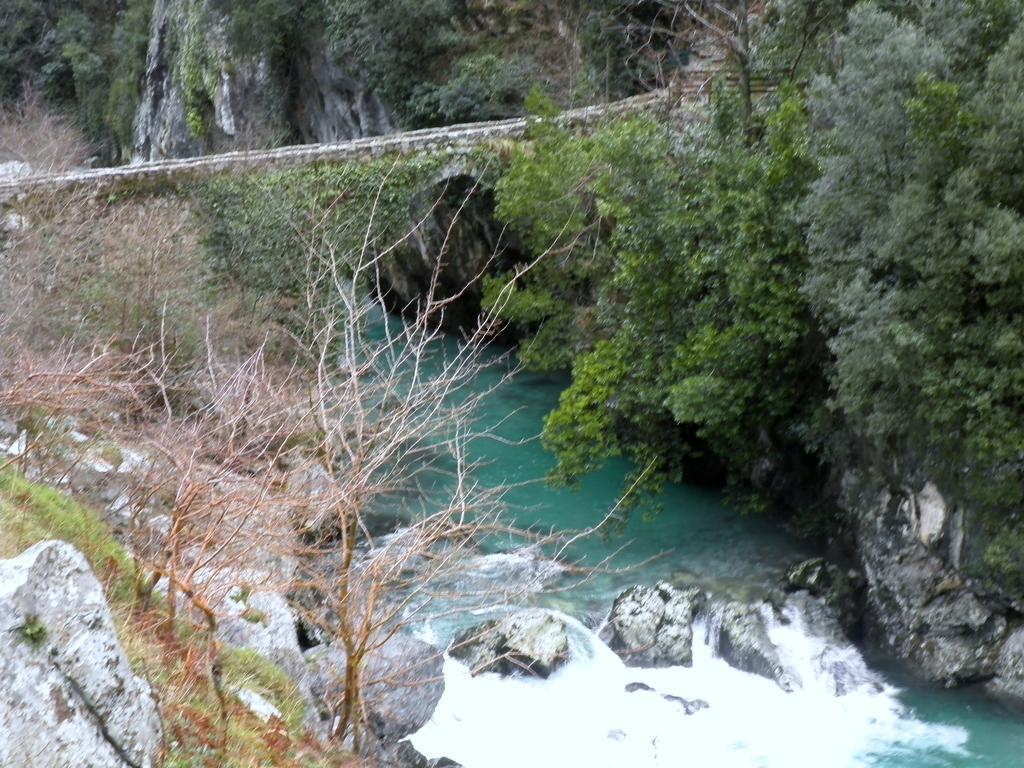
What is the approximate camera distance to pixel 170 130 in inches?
1407

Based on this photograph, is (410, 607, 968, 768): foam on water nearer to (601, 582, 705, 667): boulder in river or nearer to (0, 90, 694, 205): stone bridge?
(601, 582, 705, 667): boulder in river

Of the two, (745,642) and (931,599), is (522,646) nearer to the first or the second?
(745,642)

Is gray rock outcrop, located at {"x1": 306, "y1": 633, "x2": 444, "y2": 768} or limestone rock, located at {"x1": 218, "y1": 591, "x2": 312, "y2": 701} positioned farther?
gray rock outcrop, located at {"x1": 306, "y1": 633, "x2": 444, "y2": 768}

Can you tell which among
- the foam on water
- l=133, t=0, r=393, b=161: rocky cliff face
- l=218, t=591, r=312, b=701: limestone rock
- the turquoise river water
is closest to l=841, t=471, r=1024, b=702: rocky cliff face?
the turquoise river water

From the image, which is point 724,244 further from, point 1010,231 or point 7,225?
point 7,225

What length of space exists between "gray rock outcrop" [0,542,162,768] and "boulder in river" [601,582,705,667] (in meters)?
7.17

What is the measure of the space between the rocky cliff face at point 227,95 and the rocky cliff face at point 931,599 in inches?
755

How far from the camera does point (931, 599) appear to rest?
1198 centimetres

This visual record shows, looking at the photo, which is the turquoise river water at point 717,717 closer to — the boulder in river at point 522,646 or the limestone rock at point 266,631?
the boulder in river at point 522,646

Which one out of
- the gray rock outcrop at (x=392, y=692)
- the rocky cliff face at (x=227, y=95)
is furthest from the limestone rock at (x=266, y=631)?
the rocky cliff face at (x=227, y=95)

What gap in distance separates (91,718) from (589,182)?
45.8ft

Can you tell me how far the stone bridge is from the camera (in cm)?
1891

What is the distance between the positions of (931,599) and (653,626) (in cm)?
334

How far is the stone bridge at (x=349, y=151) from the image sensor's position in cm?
1891
